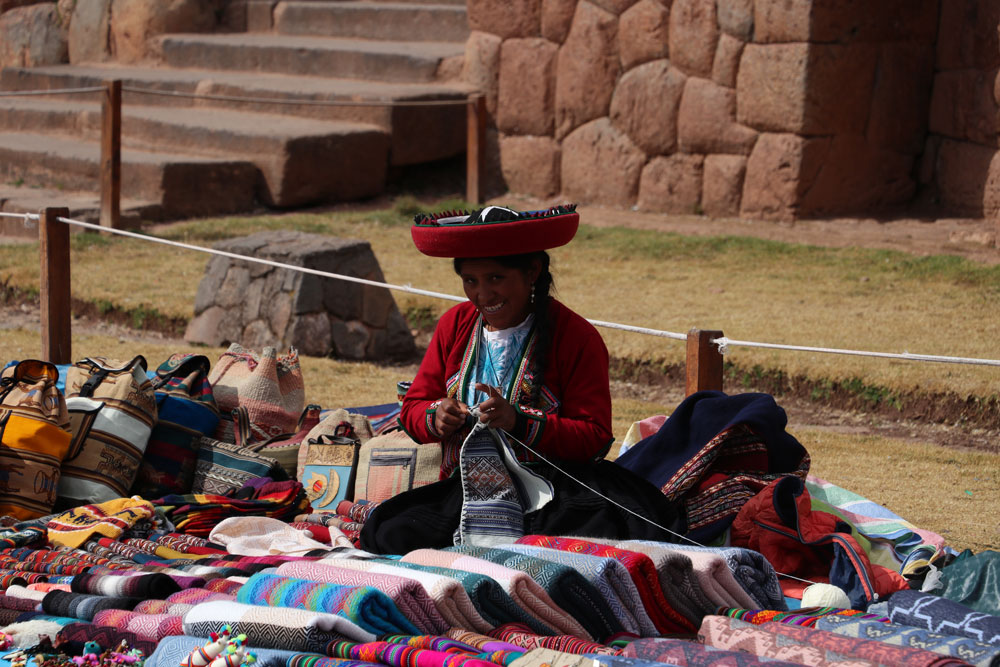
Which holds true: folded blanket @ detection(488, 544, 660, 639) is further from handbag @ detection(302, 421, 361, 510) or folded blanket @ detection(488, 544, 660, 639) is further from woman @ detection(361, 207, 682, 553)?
handbag @ detection(302, 421, 361, 510)

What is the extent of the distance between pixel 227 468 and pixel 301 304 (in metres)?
2.59

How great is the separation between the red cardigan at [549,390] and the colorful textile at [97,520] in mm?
880

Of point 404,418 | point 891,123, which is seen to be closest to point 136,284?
point 404,418

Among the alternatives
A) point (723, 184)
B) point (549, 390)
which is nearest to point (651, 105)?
point (723, 184)

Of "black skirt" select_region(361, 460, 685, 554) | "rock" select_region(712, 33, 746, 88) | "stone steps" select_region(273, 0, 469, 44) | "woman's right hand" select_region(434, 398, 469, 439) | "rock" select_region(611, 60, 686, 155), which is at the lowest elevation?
"black skirt" select_region(361, 460, 685, 554)

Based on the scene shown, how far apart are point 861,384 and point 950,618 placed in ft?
10.00

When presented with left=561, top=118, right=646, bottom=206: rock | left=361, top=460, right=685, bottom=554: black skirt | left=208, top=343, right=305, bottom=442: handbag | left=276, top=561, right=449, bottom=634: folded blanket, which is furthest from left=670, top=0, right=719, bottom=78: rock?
left=276, top=561, right=449, bottom=634: folded blanket

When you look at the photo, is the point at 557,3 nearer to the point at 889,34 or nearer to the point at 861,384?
the point at 889,34

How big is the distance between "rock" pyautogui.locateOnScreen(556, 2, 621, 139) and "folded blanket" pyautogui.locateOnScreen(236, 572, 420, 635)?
8156 mm

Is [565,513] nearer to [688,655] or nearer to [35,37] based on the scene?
[688,655]

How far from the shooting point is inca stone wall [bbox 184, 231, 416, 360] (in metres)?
6.41

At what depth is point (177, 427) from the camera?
396 cm

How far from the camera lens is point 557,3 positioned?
33.9 ft

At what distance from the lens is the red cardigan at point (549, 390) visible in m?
3.07
